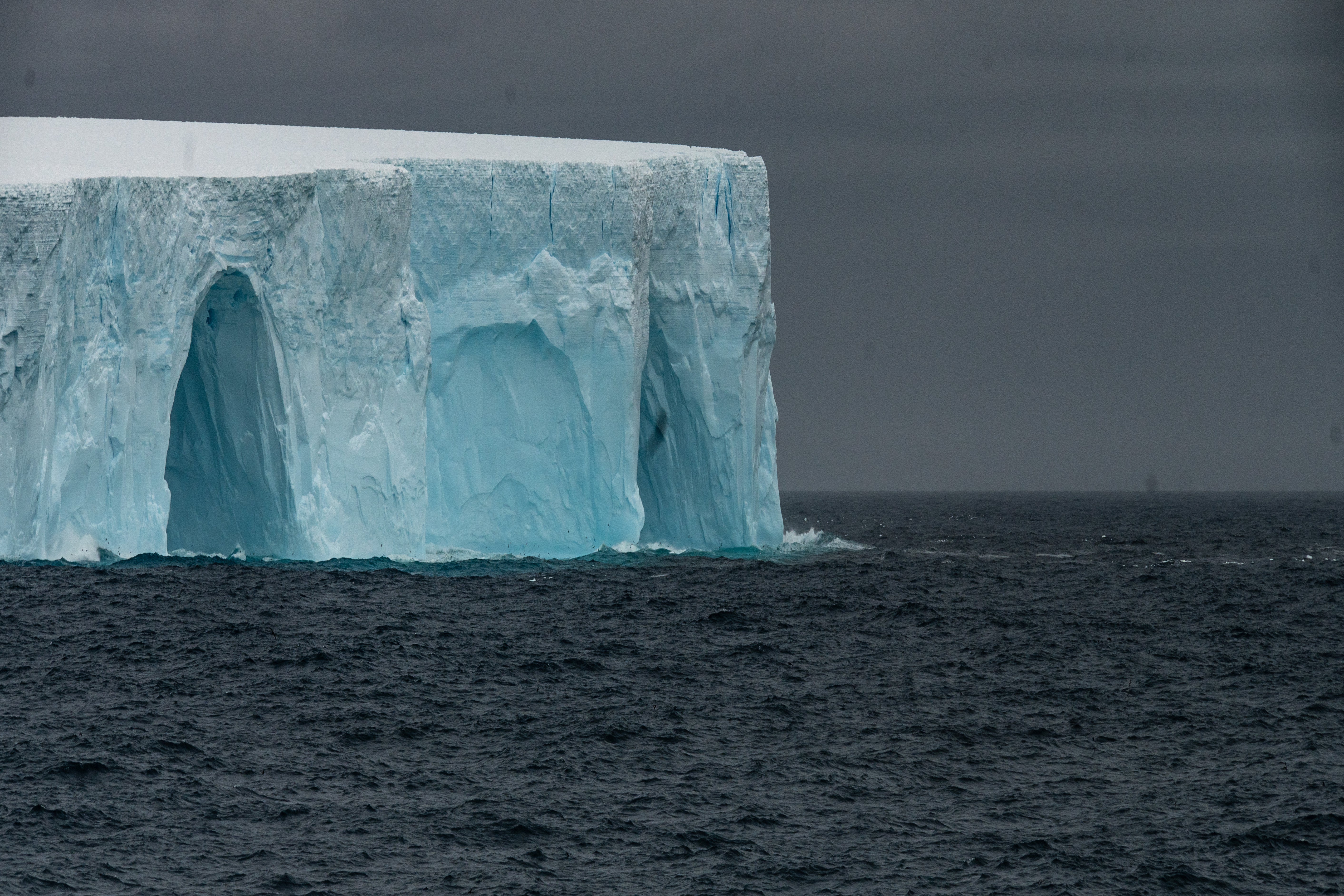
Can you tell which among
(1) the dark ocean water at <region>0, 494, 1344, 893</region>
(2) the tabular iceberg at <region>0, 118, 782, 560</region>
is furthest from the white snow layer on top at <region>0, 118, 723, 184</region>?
(1) the dark ocean water at <region>0, 494, 1344, 893</region>

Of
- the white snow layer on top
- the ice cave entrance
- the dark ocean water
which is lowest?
the dark ocean water

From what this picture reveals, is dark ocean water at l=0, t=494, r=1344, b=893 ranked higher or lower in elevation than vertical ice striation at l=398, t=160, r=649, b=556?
lower

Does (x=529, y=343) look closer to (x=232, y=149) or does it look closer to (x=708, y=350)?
(x=708, y=350)

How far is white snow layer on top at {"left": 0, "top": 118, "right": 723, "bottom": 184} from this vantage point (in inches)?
945

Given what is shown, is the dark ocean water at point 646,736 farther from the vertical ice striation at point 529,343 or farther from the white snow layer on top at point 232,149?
the white snow layer on top at point 232,149

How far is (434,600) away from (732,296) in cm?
883

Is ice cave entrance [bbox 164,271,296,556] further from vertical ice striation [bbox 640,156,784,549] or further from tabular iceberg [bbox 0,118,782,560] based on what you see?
vertical ice striation [bbox 640,156,784,549]

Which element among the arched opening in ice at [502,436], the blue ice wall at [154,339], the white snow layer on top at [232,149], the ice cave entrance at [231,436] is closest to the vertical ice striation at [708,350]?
the white snow layer on top at [232,149]

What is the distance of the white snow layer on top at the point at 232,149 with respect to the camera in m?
24.0

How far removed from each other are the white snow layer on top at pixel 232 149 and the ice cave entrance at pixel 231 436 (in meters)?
2.16

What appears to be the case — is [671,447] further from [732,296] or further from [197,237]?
[197,237]

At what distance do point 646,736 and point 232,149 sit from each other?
1643cm

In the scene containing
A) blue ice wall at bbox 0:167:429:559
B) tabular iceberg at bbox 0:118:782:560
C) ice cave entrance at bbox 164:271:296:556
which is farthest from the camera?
ice cave entrance at bbox 164:271:296:556

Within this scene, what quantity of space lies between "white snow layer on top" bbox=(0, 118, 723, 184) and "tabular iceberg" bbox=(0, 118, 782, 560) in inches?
4.5
